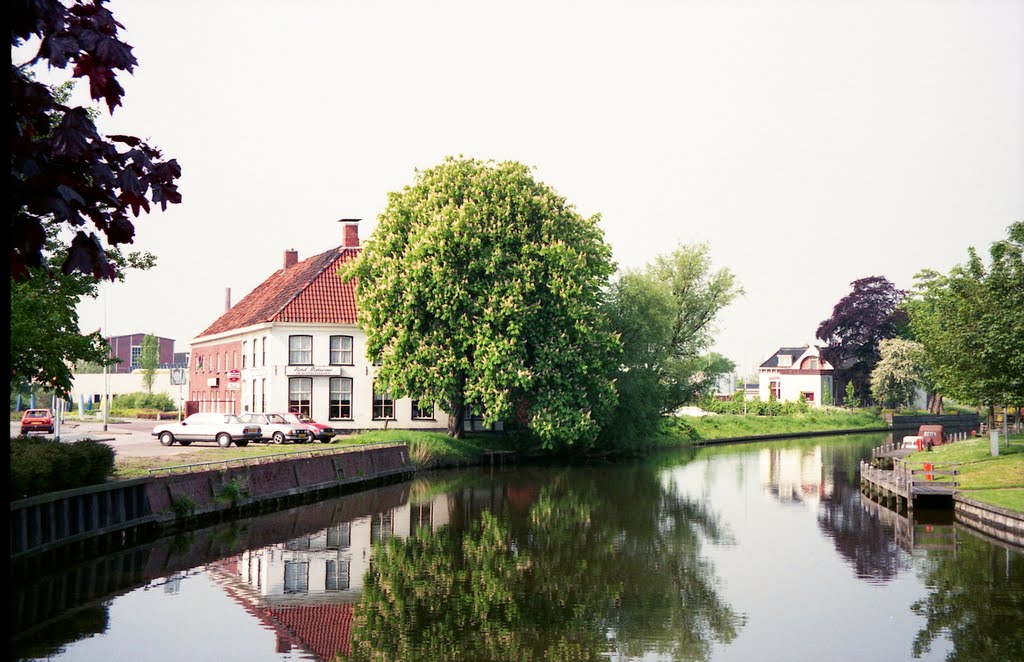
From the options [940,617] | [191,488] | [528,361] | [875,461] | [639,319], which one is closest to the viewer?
[940,617]

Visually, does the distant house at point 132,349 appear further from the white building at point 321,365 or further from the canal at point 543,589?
the canal at point 543,589

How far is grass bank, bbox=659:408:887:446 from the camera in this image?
3014 inches

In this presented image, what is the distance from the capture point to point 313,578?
23453 mm

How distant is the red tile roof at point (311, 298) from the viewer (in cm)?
5997

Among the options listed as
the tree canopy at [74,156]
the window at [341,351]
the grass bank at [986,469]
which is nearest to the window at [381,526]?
the grass bank at [986,469]

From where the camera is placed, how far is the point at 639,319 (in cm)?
5978

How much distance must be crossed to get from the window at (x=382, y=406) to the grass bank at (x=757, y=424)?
20740 millimetres

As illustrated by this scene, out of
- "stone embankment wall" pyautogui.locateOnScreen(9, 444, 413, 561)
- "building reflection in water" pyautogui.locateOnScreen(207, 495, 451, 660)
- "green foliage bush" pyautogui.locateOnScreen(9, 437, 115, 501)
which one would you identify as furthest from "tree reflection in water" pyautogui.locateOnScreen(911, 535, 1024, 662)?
"green foliage bush" pyautogui.locateOnScreen(9, 437, 115, 501)

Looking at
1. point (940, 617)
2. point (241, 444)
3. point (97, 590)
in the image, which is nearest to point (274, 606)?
point (97, 590)

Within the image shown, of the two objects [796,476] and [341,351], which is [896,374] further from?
[341,351]

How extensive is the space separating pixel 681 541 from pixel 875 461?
2380cm

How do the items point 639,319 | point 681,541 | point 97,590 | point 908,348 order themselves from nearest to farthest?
point 97,590, point 681,541, point 639,319, point 908,348

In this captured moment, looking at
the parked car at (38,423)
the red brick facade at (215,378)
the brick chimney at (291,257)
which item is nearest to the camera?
the red brick facade at (215,378)

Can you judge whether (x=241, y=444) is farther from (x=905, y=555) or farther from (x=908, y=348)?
(x=908, y=348)
